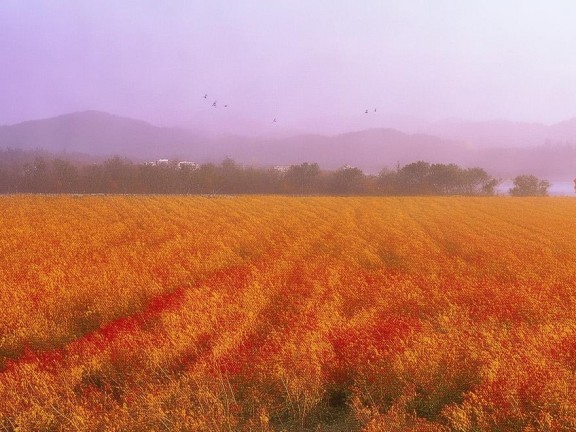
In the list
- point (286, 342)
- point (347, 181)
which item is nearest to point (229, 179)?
point (347, 181)

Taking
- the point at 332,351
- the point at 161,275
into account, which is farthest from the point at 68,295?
the point at 332,351

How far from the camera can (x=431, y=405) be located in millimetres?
6340

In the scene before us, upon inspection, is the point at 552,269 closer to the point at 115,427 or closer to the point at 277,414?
the point at 277,414

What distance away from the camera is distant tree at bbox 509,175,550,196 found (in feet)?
311

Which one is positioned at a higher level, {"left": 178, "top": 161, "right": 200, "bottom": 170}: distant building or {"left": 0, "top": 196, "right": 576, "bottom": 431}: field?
{"left": 178, "top": 161, "right": 200, "bottom": 170}: distant building

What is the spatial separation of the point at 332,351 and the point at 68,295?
23.4ft

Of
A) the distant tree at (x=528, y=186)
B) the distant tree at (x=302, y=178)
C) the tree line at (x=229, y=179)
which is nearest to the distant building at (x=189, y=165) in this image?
the tree line at (x=229, y=179)

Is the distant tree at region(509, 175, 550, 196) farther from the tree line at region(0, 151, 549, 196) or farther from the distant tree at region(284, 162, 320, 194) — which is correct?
the distant tree at region(284, 162, 320, 194)

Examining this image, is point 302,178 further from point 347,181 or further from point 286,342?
point 286,342

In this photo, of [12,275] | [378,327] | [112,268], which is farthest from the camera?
[112,268]

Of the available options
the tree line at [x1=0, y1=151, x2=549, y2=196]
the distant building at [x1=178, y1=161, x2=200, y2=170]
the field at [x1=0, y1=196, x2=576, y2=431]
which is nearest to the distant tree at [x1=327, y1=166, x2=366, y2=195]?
the tree line at [x1=0, y1=151, x2=549, y2=196]

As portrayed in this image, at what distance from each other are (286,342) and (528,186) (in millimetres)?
101914

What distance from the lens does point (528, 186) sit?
95.6 m

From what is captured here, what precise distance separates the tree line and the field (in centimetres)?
7293
